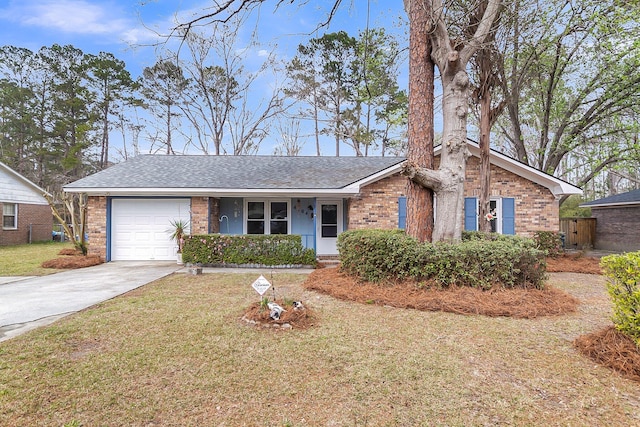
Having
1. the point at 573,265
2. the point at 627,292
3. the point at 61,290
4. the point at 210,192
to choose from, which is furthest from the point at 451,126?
the point at 61,290

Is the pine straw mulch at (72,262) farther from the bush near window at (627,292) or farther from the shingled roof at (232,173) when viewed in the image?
the bush near window at (627,292)

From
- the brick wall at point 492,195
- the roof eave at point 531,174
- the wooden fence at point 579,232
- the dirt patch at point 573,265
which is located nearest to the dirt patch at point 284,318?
the brick wall at point 492,195

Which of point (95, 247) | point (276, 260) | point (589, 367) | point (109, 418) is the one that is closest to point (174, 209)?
point (95, 247)

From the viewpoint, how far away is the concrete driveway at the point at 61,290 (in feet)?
15.2

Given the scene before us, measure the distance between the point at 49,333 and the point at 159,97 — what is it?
77.1ft

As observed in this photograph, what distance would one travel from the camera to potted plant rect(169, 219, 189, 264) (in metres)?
10.0

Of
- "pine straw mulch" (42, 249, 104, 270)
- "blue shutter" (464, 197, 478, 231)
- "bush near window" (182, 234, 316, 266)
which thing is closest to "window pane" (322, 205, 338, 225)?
"bush near window" (182, 234, 316, 266)

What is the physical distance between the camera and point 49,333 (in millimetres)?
3990

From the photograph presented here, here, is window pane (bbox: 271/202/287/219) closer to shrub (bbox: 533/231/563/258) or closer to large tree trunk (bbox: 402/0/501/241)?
large tree trunk (bbox: 402/0/501/241)

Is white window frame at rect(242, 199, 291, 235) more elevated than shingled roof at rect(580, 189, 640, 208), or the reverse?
shingled roof at rect(580, 189, 640, 208)

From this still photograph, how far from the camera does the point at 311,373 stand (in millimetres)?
3041

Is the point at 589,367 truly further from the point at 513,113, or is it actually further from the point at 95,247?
the point at 513,113

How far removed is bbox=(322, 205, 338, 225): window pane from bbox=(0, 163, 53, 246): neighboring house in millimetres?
15712

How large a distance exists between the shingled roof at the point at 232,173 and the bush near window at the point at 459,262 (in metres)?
4.35
